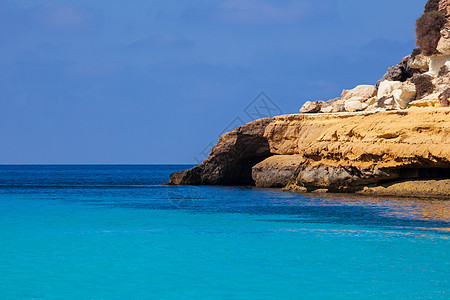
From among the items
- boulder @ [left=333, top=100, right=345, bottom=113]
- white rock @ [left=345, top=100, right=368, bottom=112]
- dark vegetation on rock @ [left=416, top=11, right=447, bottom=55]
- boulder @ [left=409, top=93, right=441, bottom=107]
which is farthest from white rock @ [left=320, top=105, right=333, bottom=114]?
boulder @ [left=409, top=93, right=441, bottom=107]

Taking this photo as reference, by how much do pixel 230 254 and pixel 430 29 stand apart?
38670 millimetres

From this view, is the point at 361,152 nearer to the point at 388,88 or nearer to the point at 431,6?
the point at 388,88

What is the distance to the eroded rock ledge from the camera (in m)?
29.6

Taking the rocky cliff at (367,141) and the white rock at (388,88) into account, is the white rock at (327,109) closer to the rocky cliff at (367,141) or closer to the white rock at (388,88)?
the rocky cliff at (367,141)

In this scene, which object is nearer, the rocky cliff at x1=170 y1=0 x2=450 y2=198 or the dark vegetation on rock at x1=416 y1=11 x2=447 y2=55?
the rocky cliff at x1=170 y1=0 x2=450 y2=198

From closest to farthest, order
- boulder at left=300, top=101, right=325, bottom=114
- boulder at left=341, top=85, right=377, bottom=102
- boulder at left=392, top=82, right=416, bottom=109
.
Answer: boulder at left=392, top=82, right=416, bottom=109, boulder at left=300, top=101, right=325, bottom=114, boulder at left=341, top=85, right=377, bottom=102

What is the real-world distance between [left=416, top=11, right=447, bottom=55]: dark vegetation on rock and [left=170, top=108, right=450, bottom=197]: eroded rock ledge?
12.4 meters

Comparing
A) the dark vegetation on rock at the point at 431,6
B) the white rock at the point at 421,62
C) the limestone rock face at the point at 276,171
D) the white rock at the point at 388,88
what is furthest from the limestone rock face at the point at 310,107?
the dark vegetation on rock at the point at 431,6

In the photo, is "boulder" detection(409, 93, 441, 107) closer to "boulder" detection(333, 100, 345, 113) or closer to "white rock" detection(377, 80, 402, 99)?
"white rock" detection(377, 80, 402, 99)

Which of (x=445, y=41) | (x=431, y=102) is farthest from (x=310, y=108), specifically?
(x=431, y=102)

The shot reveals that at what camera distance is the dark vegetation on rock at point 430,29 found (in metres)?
45.8

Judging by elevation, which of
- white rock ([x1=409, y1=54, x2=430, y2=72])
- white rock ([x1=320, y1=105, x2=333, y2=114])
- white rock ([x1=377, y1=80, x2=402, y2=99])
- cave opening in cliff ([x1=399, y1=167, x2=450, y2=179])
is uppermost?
white rock ([x1=409, y1=54, x2=430, y2=72])

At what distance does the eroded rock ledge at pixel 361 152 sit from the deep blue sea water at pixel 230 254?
18.2 ft

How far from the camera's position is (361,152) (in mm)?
32125
